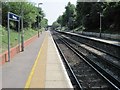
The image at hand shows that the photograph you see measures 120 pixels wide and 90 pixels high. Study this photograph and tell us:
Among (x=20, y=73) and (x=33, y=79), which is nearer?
(x=33, y=79)

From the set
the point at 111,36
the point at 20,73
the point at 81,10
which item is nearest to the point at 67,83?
the point at 20,73

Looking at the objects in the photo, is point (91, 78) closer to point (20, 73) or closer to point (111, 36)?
point (20, 73)

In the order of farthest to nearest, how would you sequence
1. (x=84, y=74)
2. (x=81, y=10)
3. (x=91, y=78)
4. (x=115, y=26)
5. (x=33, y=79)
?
1. (x=81, y=10)
2. (x=115, y=26)
3. (x=84, y=74)
4. (x=91, y=78)
5. (x=33, y=79)

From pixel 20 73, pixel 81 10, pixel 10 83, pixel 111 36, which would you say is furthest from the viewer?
pixel 81 10

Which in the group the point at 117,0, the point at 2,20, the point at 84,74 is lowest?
the point at 84,74

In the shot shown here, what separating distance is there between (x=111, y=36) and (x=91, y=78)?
42.8 m

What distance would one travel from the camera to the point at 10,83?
494 inches

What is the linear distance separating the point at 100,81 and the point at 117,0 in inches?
2463

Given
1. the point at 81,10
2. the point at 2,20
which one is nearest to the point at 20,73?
the point at 2,20

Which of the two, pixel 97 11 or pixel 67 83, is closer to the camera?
pixel 67 83

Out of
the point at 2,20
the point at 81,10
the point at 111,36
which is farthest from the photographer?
the point at 81,10

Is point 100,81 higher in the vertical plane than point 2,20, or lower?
lower

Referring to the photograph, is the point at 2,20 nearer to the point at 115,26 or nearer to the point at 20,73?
the point at 20,73

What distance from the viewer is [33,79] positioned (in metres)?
13.4
